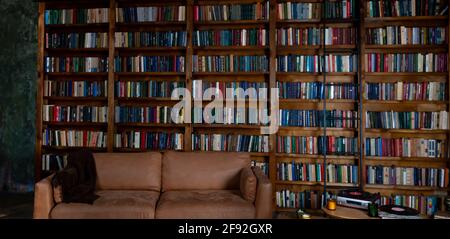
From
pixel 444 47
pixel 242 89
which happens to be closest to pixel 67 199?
pixel 242 89

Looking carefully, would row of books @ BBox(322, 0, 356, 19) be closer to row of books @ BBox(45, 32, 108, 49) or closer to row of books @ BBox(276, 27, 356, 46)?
row of books @ BBox(276, 27, 356, 46)

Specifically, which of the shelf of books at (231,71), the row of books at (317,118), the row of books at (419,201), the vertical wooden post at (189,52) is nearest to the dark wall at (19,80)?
the vertical wooden post at (189,52)

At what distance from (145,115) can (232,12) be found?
1.58 meters

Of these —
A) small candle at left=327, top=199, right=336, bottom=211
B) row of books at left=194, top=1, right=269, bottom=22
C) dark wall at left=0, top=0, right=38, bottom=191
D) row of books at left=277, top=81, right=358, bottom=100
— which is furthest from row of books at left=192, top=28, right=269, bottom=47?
dark wall at left=0, top=0, right=38, bottom=191

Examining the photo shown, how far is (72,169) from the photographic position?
2.71m

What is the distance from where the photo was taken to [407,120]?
3439 mm

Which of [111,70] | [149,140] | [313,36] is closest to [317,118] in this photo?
[313,36]

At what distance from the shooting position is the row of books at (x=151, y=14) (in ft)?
12.1

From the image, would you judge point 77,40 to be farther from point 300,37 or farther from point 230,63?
point 300,37

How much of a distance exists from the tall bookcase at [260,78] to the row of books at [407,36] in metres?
0.06

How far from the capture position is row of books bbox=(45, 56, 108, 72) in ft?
12.4

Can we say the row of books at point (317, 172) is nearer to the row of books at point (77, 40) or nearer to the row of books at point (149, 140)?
the row of books at point (149, 140)

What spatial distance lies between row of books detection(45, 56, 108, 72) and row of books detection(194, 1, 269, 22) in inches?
49.9
